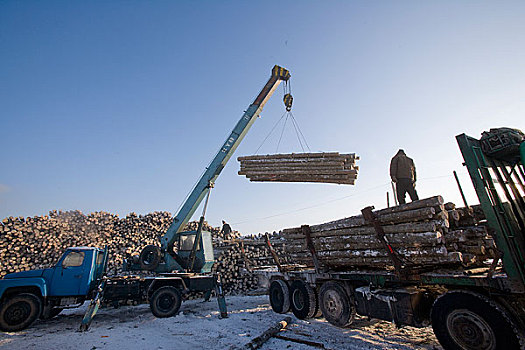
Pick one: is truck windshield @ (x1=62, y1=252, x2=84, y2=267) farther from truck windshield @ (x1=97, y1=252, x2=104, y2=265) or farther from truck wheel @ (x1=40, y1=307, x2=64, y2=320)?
truck wheel @ (x1=40, y1=307, x2=64, y2=320)

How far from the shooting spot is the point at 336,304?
21.7ft

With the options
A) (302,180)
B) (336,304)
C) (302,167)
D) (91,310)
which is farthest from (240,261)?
(336,304)

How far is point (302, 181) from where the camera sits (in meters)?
9.13

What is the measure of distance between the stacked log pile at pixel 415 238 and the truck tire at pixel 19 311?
8.91 m

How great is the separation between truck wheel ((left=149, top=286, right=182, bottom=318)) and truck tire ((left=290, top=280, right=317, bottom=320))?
14.1ft

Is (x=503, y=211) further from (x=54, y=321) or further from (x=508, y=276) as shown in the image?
(x=54, y=321)

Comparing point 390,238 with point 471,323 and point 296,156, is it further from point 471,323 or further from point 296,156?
point 296,156

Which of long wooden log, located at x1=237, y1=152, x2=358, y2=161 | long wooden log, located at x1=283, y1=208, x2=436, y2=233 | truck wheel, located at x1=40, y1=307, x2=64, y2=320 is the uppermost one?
long wooden log, located at x1=237, y1=152, x2=358, y2=161

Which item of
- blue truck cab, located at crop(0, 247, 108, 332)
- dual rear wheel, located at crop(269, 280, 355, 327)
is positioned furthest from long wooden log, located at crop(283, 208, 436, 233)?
blue truck cab, located at crop(0, 247, 108, 332)

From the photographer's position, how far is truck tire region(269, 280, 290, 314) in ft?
27.3

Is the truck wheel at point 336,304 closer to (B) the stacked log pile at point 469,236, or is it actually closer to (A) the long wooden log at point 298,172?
(B) the stacked log pile at point 469,236

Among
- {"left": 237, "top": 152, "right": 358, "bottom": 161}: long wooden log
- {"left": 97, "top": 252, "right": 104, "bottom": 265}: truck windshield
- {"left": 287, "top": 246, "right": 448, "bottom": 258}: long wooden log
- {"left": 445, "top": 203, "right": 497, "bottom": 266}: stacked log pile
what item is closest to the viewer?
{"left": 445, "top": 203, "right": 497, "bottom": 266}: stacked log pile

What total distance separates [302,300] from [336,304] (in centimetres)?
137

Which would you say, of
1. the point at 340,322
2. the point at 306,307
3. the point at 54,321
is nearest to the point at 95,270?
the point at 54,321
